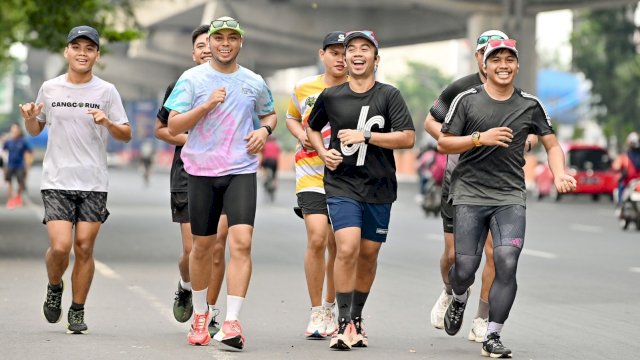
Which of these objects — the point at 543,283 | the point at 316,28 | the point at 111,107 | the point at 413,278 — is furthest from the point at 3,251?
the point at 316,28

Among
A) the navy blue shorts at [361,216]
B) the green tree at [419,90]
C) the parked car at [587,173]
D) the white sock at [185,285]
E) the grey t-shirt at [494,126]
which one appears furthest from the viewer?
the green tree at [419,90]

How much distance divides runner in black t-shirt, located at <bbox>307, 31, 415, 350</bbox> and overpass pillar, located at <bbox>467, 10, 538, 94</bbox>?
39624 mm

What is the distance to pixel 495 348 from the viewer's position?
957 cm

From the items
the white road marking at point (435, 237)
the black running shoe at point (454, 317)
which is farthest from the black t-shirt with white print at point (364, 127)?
the white road marking at point (435, 237)

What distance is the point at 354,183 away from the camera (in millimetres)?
10055

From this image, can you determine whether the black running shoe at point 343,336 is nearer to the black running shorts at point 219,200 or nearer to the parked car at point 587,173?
the black running shorts at point 219,200

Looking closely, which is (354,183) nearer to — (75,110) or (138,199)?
(75,110)

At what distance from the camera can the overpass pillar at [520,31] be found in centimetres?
5003

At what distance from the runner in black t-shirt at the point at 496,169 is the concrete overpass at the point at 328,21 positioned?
30.6 m

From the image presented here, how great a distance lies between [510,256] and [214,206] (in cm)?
189

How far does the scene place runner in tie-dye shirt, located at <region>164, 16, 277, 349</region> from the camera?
32.2 ft

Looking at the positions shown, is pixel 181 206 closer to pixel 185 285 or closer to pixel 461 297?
pixel 185 285

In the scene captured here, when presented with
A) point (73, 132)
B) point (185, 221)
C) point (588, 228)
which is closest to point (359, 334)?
point (185, 221)

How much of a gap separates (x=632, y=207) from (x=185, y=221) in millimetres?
17238
